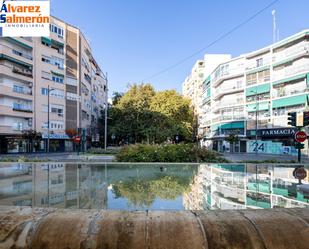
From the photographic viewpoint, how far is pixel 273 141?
5925cm

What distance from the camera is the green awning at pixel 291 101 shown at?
52562 mm

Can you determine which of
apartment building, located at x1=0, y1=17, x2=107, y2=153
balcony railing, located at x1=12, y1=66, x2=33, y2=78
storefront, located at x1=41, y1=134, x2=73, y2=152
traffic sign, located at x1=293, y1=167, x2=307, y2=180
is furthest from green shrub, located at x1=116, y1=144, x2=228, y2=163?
storefront, located at x1=41, y1=134, x2=73, y2=152

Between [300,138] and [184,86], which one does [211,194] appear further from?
[184,86]

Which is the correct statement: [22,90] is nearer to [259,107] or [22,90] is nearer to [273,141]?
[259,107]

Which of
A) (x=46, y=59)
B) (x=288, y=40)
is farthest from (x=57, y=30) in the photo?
(x=288, y=40)

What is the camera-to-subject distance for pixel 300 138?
50.4ft

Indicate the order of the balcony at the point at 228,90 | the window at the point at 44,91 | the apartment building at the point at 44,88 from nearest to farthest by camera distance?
1. the apartment building at the point at 44,88
2. the window at the point at 44,91
3. the balcony at the point at 228,90

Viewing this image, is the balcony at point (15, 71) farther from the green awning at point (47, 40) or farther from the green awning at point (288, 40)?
the green awning at point (288, 40)

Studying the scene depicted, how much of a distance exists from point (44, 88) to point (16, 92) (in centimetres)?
627

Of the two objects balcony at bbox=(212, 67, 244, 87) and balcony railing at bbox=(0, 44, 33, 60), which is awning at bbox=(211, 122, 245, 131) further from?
Result: balcony railing at bbox=(0, 44, 33, 60)

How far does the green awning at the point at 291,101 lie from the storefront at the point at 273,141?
4.46 m

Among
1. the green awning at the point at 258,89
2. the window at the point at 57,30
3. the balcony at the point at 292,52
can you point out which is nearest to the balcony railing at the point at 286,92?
the green awning at the point at 258,89

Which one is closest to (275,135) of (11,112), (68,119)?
(68,119)

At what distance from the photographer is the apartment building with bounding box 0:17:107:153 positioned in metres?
48.8
